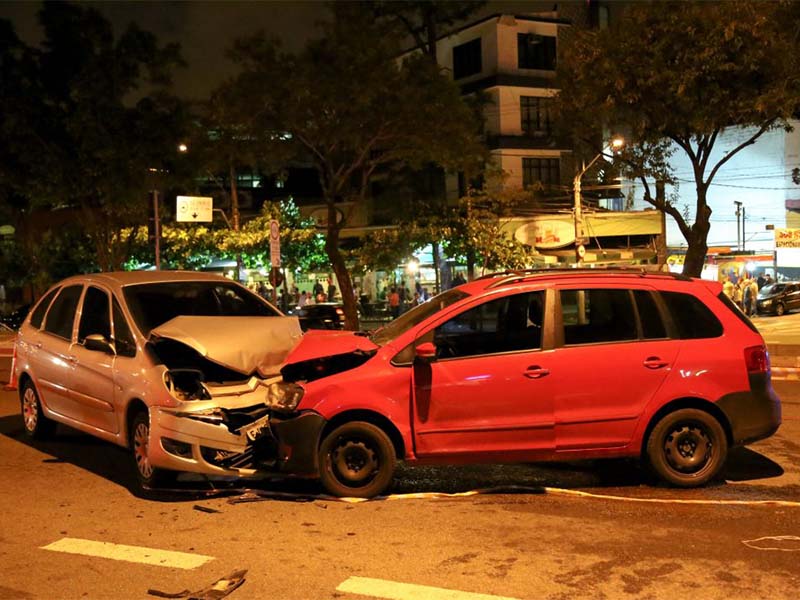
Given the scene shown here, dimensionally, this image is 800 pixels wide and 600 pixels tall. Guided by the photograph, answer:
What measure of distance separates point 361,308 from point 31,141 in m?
17.3

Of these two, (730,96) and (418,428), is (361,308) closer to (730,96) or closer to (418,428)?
(730,96)

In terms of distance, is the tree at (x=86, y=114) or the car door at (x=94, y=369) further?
the tree at (x=86, y=114)

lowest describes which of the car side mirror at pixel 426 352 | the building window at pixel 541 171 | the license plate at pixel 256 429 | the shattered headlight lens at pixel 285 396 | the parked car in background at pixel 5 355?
the parked car in background at pixel 5 355

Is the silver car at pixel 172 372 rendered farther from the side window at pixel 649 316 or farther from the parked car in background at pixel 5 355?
the parked car in background at pixel 5 355

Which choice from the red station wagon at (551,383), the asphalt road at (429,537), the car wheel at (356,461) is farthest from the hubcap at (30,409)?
the car wheel at (356,461)

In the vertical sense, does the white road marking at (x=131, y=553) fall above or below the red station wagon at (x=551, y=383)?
below

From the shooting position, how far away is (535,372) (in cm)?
625

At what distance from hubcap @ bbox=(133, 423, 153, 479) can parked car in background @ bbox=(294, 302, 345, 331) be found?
16.4 metres

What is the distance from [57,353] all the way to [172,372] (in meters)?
2.05

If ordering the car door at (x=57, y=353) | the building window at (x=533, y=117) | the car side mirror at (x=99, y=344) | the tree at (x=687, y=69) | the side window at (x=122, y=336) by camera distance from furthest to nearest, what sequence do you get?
the building window at (x=533, y=117) < the tree at (x=687, y=69) < the car door at (x=57, y=353) < the car side mirror at (x=99, y=344) < the side window at (x=122, y=336)

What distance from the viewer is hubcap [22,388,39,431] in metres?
8.56

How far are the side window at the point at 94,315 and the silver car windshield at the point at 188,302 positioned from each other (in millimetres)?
311

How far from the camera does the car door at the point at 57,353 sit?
7.74 meters

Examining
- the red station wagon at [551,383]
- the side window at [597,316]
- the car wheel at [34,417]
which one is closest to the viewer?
the red station wagon at [551,383]
